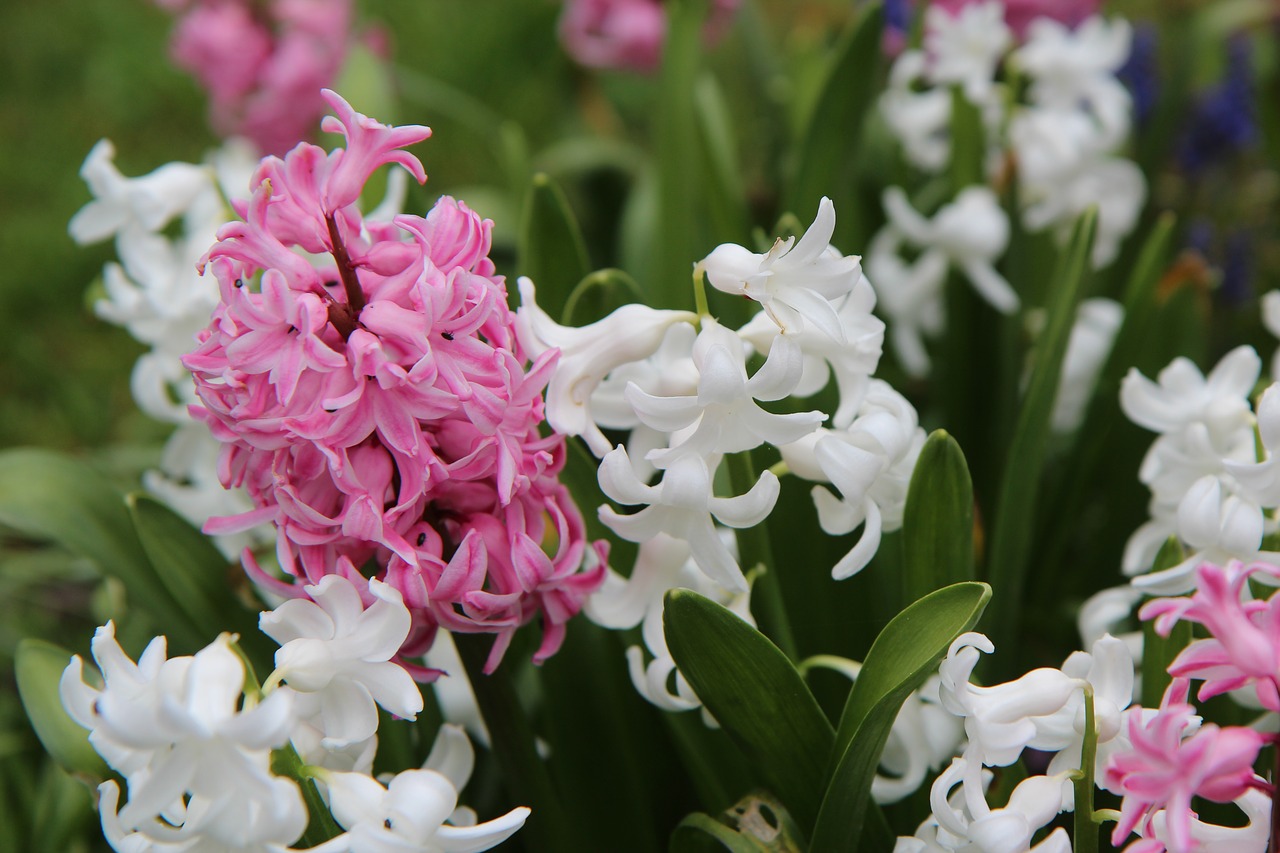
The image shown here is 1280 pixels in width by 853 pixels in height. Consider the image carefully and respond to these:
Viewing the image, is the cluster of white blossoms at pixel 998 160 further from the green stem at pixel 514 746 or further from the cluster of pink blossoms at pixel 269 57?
the cluster of pink blossoms at pixel 269 57

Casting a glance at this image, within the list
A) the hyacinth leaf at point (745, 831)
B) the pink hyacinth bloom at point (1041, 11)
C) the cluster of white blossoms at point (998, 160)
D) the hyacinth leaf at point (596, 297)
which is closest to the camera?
the hyacinth leaf at point (745, 831)

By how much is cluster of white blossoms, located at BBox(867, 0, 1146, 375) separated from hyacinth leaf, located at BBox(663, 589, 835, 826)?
2.29 ft

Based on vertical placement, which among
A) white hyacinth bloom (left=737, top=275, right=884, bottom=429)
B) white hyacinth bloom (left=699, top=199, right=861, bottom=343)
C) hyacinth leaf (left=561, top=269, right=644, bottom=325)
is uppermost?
white hyacinth bloom (left=699, top=199, right=861, bottom=343)

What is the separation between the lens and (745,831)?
2.75ft

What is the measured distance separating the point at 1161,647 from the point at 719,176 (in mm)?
792

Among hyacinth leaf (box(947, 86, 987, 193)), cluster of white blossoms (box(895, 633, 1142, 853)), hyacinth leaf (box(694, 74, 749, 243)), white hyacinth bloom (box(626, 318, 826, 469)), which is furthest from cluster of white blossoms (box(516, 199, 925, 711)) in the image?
hyacinth leaf (box(947, 86, 987, 193))

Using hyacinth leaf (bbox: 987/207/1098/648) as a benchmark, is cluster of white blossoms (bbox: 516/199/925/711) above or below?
above

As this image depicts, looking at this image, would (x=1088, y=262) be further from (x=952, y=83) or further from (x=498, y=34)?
(x=498, y=34)

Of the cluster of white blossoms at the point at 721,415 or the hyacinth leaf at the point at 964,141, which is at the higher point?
the cluster of white blossoms at the point at 721,415

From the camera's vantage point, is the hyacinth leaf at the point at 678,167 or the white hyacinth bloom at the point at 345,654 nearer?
the white hyacinth bloom at the point at 345,654

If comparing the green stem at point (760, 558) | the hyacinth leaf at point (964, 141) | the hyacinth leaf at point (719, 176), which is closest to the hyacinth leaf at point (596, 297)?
the green stem at point (760, 558)

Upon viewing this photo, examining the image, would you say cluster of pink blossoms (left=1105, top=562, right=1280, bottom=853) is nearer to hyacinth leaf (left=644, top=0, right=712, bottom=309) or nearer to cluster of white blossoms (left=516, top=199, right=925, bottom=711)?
cluster of white blossoms (left=516, top=199, right=925, bottom=711)

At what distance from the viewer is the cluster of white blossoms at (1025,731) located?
2.28ft

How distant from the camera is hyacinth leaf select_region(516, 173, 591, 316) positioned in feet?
3.52
